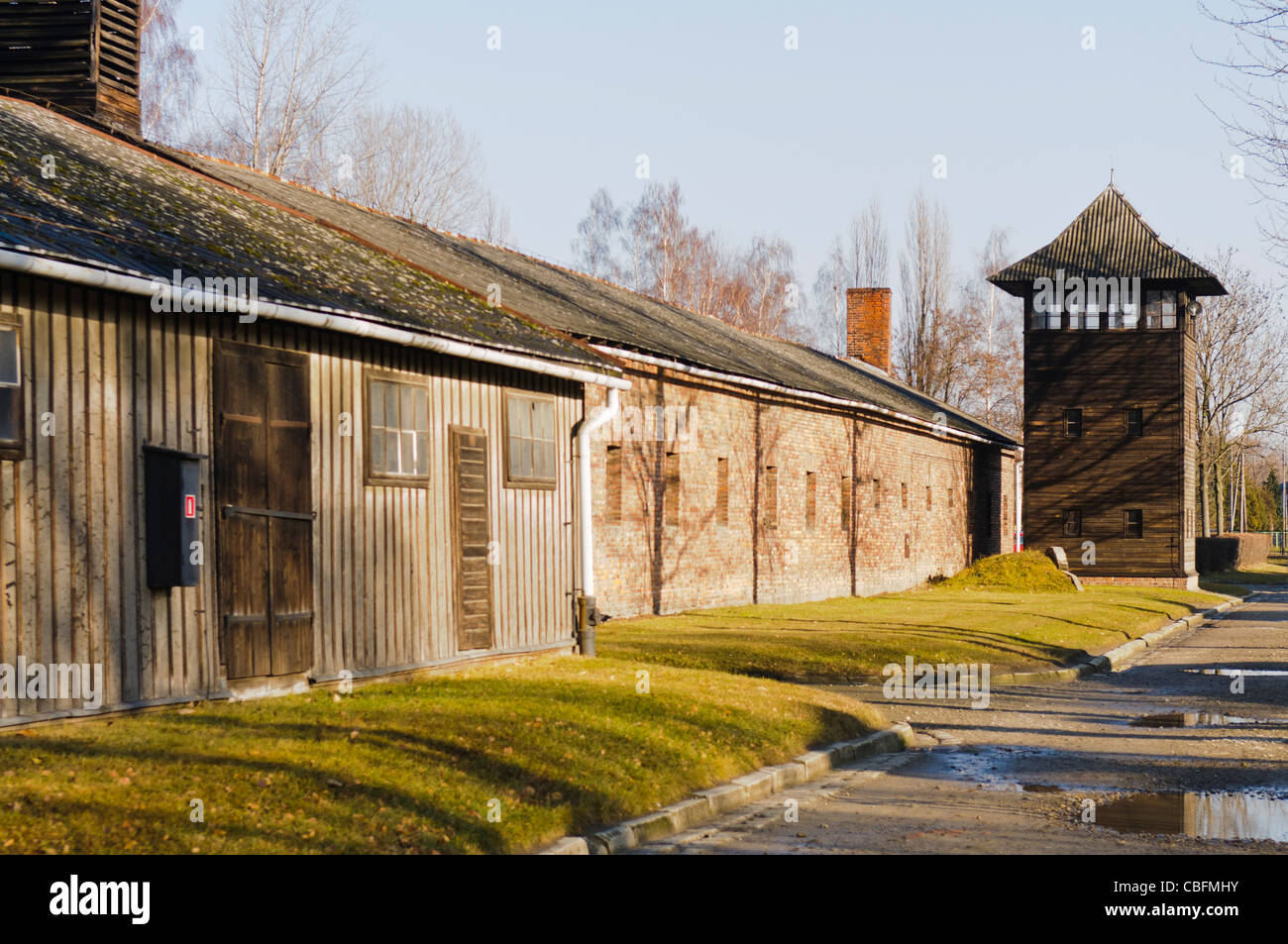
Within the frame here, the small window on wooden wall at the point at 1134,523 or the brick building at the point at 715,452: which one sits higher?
the brick building at the point at 715,452

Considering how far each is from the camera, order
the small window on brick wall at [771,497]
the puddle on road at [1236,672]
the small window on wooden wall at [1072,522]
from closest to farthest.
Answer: the puddle on road at [1236,672] → the small window on brick wall at [771,497] → the small window on wooden wall at [1072,522]

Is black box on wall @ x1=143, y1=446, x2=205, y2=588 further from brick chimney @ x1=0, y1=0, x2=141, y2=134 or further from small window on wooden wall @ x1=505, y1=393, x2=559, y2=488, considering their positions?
brick chimney @ x1=0, y1=0, x2=141, y2=134

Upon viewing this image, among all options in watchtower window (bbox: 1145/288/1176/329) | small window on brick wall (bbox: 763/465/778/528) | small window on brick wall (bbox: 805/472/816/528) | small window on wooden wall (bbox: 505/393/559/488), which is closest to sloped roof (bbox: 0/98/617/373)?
small window on wooden wall (bbox: 505/393/559/488)

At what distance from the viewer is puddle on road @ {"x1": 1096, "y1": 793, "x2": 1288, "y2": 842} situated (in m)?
8.23

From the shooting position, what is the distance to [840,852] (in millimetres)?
7664

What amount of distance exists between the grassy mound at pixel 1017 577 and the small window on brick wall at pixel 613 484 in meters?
17.0

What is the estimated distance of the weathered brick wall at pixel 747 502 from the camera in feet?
71.8

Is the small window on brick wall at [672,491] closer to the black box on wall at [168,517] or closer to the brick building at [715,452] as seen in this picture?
the brick building at [715,452]

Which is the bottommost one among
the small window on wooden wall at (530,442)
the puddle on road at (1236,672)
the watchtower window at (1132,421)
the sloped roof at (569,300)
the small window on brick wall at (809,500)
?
the puddle on road at (1236,672)

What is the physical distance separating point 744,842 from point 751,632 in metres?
12.3

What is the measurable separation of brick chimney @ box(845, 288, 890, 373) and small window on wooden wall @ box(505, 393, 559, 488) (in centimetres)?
3790

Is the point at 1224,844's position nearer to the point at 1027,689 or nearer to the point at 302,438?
the point at 302,438

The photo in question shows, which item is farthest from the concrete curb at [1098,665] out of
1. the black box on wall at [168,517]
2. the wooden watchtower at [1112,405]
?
the wooden watchtower at [1112,405]
